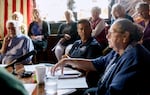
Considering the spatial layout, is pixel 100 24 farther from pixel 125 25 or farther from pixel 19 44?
pixel 125 25

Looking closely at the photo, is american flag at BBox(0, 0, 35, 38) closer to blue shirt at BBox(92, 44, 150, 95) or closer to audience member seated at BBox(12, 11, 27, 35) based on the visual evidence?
audience member seated at BBox(12, 11, 27, 35)

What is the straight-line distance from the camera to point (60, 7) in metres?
6.71

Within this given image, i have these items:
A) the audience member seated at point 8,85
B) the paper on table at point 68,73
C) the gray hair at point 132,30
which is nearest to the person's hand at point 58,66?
the paper on table at point 68,73

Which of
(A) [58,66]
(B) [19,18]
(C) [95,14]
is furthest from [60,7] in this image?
(A) [58,66]

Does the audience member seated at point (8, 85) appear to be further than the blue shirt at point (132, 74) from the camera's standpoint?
No

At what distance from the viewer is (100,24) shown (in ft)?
17.9

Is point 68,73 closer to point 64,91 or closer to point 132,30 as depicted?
point 64,91

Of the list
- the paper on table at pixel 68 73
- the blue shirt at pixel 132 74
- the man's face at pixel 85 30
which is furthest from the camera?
the man's face at pixel 85 30

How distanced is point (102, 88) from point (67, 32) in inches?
147

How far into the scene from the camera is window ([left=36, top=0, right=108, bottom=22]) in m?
6.68

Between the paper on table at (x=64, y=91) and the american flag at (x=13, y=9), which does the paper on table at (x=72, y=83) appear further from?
the american flag at (x=13, y=9)

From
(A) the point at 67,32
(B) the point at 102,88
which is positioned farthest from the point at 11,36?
(B) the point at 102,88

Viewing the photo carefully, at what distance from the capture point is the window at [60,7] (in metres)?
6.68

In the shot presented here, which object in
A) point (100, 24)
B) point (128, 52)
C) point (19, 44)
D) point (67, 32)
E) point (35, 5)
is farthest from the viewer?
point (35, 5)
